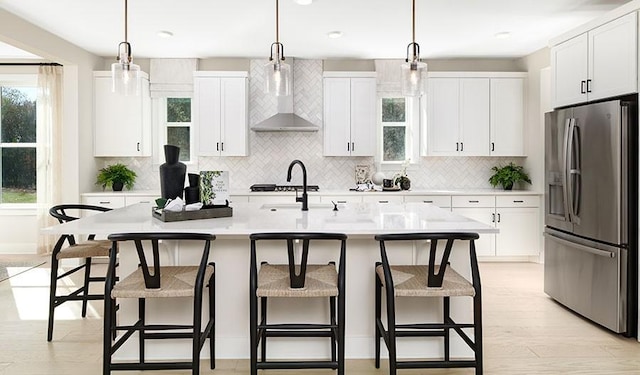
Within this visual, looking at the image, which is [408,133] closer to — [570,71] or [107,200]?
[570,71]

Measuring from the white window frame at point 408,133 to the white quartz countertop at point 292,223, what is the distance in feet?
9.35

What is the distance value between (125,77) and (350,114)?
11.1 ft

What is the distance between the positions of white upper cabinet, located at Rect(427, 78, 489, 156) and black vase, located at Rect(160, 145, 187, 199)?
3.71 metres

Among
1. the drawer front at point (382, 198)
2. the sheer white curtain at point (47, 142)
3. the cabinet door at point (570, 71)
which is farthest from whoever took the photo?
the sheer white curtain at point (47, 142)

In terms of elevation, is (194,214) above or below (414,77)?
below

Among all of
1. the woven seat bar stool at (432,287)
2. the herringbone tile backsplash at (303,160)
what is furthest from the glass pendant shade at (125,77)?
the herringbone tile backsplash at (303,160)

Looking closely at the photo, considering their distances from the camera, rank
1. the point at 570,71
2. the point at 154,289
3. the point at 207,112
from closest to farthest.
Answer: the point at 154,289
the point at 570,71
the point at 207,112

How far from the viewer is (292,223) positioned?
2.74 m

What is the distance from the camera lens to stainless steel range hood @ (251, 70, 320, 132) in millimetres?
5660

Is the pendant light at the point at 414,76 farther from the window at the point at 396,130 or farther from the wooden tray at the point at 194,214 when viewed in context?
the window at the point at 396,130

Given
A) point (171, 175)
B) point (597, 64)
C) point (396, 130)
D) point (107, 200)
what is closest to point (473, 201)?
point (396, 130)

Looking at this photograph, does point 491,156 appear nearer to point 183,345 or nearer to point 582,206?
point 582,206

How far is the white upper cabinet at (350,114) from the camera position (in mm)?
5910

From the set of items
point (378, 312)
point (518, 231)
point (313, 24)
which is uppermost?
point (313, 24)
